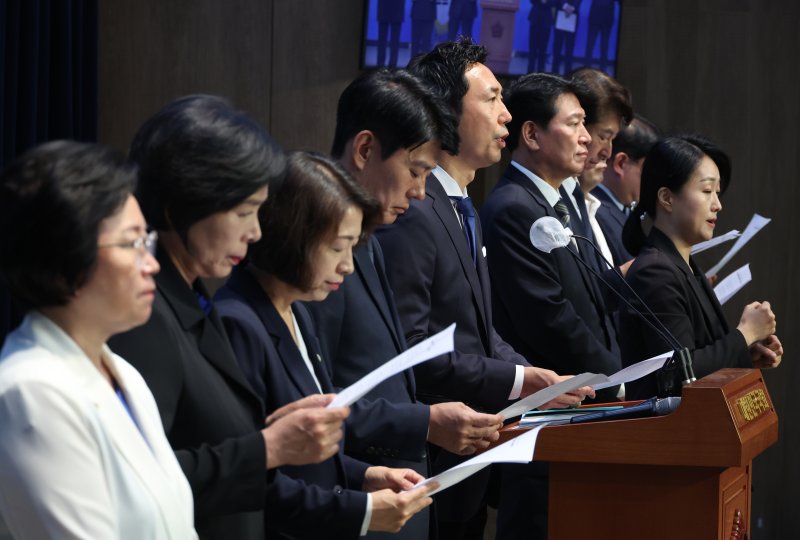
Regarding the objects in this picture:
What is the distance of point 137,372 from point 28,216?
0.29 metres

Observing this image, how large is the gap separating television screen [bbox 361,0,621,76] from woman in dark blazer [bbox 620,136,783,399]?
1621 millimetres

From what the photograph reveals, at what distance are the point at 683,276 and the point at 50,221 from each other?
216cm

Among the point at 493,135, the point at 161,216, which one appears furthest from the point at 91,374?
the point at 493,135

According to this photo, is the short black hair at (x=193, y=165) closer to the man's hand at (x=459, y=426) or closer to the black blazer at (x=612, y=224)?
the man's hand at (x=459, y=426)

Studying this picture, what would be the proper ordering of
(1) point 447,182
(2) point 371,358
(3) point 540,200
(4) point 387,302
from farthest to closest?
(3) point 540,200 → (1) point 447,182 → (4) point 387,302 → (2) point 371,358

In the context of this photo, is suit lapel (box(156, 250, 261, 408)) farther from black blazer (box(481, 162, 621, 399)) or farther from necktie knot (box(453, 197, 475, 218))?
black blazer (box(481, 162, 621, 399))

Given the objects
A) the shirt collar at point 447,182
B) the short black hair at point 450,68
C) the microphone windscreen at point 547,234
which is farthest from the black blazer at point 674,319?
the short black hair at point 450,68

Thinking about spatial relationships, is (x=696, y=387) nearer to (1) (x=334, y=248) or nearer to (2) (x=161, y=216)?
(1) (x=334, y=248)

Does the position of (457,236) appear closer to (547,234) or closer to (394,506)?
(547,234)

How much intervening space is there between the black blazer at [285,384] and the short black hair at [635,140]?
2.89m

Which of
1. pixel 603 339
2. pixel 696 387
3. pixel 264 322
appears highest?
pixel 264 322

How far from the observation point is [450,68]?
10.5 ft

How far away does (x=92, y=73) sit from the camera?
410 cm

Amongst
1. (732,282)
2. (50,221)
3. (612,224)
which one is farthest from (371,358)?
(612,224)
